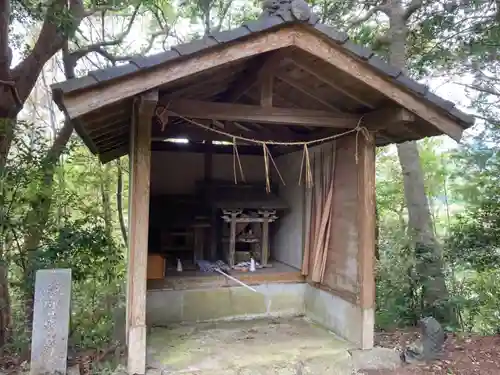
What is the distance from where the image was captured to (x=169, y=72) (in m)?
3.58

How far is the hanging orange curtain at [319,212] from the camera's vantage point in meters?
5.59

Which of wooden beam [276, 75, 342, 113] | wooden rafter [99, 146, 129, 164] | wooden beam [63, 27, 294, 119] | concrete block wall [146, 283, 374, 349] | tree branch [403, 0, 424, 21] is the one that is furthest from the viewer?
tree branch [403, 0, 424, 21]

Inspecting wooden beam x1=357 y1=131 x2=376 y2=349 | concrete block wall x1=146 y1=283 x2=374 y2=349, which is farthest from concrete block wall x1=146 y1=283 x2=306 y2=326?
wooden beam x1=357 y1=131 x2=376 y2=349

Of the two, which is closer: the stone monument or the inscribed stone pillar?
the inscribed stone pillar

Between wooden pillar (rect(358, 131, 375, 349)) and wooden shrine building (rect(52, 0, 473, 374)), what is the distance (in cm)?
2

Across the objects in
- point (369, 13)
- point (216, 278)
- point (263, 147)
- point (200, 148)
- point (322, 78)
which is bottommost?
point (216, 278)

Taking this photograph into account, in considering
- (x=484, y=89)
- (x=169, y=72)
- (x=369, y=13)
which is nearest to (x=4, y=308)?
(x=169, y=72)

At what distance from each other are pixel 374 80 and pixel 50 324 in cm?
375

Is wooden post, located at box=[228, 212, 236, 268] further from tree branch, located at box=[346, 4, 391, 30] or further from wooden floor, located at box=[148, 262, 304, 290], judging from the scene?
tree branch, located at box=[346, 4, 391, 30]

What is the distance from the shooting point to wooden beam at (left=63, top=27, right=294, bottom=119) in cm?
334

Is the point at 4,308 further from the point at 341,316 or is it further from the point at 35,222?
the point at 341,316

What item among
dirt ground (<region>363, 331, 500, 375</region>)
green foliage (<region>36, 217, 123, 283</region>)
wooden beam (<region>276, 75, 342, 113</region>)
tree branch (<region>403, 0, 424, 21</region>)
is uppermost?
tree branch (<region>403, 0, 424, 21</region>)

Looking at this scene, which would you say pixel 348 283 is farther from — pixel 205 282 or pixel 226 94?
pixel 226 94

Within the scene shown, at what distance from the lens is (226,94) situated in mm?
5152
